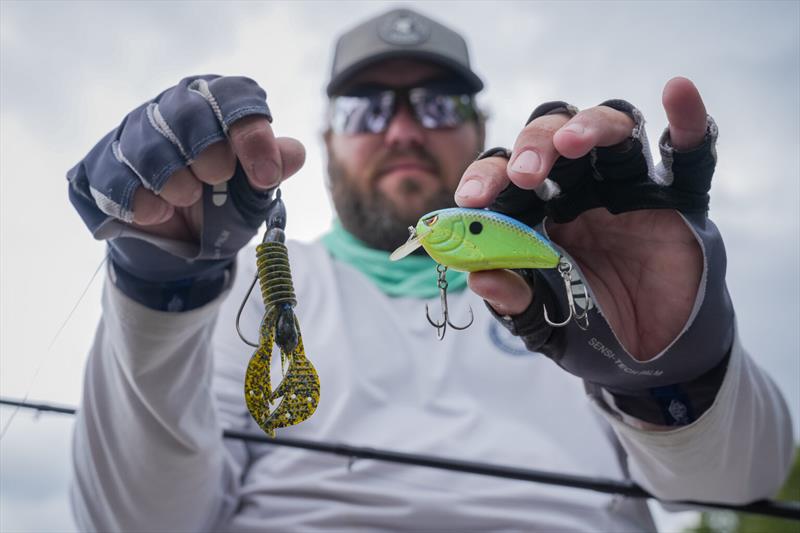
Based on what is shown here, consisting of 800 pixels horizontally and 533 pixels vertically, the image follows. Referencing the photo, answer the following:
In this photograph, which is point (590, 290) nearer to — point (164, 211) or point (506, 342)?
point (164, 211)

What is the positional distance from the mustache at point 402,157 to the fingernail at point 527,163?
166cm

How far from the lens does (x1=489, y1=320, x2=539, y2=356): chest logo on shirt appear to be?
7.01ft

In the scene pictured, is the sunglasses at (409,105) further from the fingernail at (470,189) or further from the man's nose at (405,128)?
the fingernail at (470,189)

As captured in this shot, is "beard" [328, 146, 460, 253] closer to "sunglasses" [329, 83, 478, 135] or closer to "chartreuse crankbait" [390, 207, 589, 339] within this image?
"sunglasses" [329, 83, 478, 135]

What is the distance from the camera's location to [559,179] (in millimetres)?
955

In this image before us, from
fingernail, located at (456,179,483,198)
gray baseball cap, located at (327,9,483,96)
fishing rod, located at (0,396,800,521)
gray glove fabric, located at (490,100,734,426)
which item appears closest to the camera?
fingernail, located at (456,179,483,198)

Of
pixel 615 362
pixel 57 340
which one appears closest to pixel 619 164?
pixel 615 362

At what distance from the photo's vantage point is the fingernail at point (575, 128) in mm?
845

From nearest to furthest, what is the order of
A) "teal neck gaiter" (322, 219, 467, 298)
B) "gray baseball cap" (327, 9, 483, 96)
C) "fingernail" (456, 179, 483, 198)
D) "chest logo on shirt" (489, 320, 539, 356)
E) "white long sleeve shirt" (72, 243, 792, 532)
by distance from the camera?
"fingernail" (456, 179, 483, 198), "white long sleeve shirt" (72, 243, 792, 532), "chest logo on shirt" (489, 320, 539, 356), "teal neck gaiter" (322, 219, 467, 298), "gray baseball cap" (327, 9, 483, 96)

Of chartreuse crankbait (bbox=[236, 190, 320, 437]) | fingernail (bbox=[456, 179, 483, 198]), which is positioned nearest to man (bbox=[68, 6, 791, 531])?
fingernail (bbox=[456, 179, 483, 198])

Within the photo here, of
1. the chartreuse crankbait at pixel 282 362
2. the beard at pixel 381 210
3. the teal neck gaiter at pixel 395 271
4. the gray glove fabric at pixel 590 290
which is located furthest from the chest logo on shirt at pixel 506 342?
the chartreuse crankbait at pixel 282 362

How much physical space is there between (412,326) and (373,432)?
1.54ft

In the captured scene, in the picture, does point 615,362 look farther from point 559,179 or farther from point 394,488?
point 394,488

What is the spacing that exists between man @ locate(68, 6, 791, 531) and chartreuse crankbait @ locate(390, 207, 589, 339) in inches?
2.2
